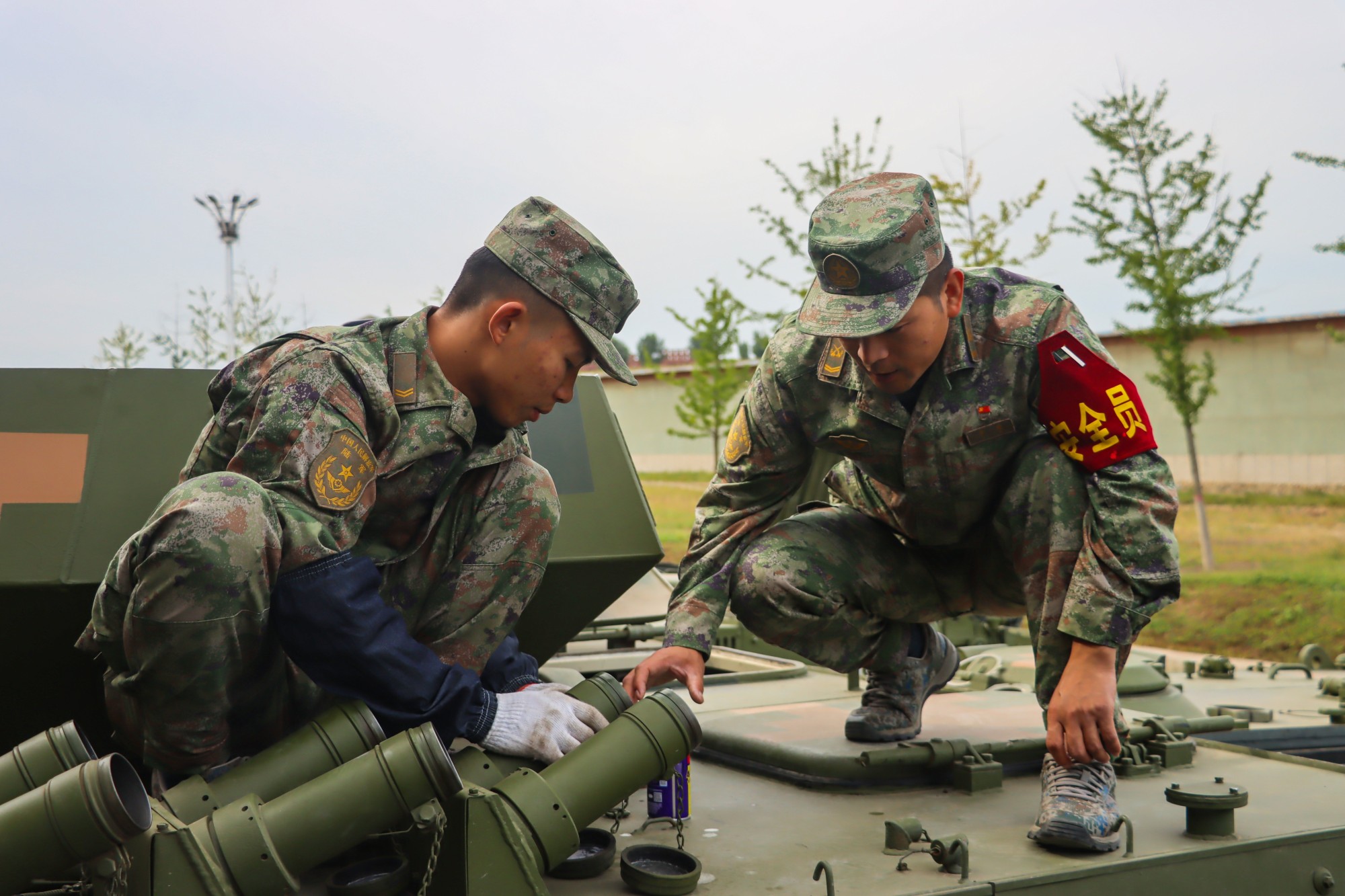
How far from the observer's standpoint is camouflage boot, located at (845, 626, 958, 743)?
10.0ft

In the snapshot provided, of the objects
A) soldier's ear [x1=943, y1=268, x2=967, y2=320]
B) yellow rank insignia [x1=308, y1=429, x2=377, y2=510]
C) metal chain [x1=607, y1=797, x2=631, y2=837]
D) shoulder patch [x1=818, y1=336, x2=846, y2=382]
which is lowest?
metal chain [x1=607, y1=797, x2=631, y2=837]

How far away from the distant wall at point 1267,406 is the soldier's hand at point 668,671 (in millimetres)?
9259

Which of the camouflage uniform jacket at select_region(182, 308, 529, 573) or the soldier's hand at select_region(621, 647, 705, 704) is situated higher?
the camouflage uniform jacket at select_region(182, 308, 529, 573)

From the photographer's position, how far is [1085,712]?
2408 mm

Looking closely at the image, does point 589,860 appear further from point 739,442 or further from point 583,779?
point 739,442

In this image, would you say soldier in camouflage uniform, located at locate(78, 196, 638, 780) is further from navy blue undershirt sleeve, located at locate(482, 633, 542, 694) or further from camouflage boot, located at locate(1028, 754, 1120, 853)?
camouflage boot, located at locate(1028, 754, 1120, 853)

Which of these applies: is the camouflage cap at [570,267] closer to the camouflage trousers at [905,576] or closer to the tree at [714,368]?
the camouflage trousers at [905,576]

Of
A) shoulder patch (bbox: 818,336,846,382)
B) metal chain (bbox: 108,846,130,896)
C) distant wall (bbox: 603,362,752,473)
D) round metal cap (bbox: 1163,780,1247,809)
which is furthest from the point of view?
distant wall (bbox: 603,362,752,473)

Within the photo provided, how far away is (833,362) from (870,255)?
0.41 meters

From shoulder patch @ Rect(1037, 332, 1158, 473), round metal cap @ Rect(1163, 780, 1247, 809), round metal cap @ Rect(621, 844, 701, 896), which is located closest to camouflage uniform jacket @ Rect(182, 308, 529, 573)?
round metal cap @ Rect(621, 844, 701, 896)

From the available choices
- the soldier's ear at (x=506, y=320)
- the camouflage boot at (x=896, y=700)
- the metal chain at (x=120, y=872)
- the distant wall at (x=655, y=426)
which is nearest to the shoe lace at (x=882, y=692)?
the camouflage boot at (x=896, y=700)

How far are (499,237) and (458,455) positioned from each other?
48cm

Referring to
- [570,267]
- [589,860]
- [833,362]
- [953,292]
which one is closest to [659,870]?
[589,860]

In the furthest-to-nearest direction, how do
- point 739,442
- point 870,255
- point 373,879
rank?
point 739,442
point 870,255
point 373,879
